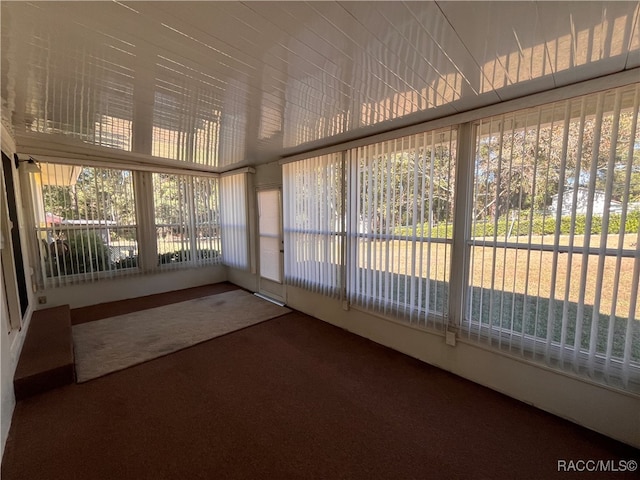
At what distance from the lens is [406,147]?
8.32 feet

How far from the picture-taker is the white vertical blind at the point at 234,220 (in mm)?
4781

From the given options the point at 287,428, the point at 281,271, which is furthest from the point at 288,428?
the point at 281,271

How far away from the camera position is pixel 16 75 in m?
1.56

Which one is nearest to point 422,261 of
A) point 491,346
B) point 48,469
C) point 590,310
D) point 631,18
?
point 491,346

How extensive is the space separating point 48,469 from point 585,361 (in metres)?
3.32

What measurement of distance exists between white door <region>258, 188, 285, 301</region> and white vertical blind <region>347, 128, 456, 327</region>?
1521mm

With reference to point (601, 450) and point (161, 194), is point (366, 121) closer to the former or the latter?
point (601, 450)

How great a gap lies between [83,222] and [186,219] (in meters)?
1.44

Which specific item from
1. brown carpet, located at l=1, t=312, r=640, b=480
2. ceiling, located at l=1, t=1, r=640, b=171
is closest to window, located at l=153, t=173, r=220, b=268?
ceiling, located at l=1, t=1, r=640, b=171

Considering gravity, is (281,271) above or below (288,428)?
above

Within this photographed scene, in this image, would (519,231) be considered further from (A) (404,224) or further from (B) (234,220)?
(B) (234,220)

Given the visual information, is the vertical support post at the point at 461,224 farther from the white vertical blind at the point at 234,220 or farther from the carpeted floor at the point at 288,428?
the white vertical blind at the point at 234,220

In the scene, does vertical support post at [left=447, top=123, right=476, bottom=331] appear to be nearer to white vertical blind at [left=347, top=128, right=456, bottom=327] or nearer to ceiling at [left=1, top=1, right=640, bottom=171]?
white vertical blind at [left=347, top=128, right=456, bottom=327]

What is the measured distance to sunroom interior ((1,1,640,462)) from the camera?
117 centimetres
